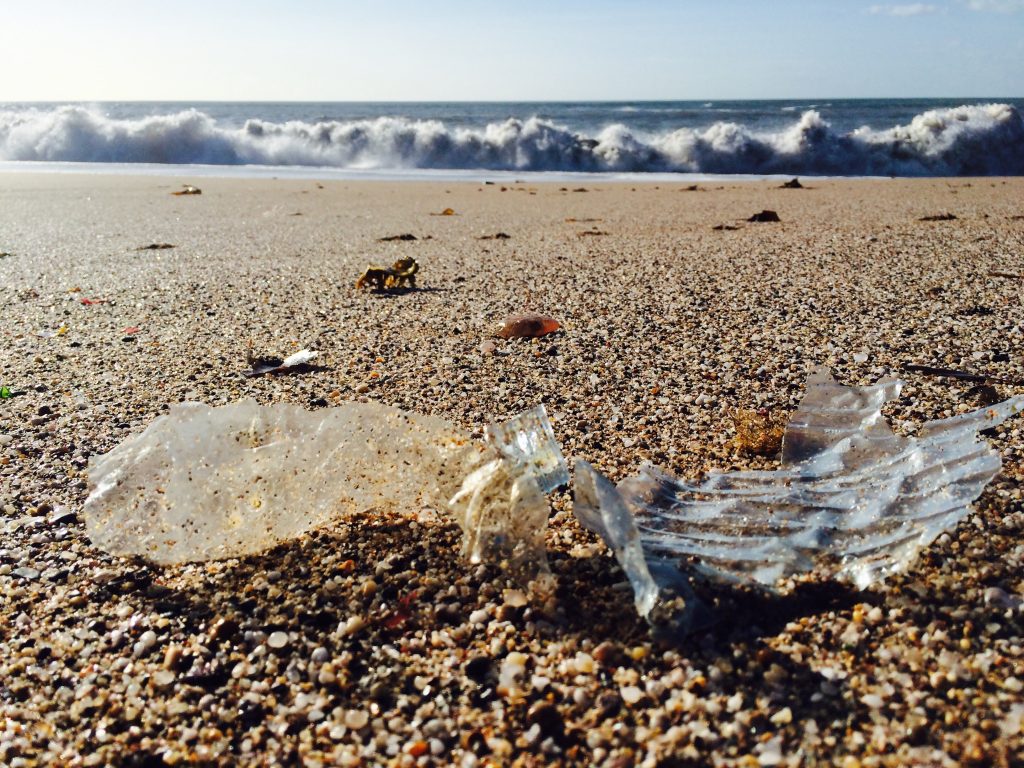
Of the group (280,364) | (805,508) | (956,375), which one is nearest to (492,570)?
(805,508)

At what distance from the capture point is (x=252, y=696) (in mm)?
1180

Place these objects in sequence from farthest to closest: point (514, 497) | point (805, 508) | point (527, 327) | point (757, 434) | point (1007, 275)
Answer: point (1007, 275) < point (527, 327) < point (757, 434) < point (805, 508) < point (514, 497)

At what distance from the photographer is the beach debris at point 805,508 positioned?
1.32 meters

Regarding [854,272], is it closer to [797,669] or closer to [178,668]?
[797,669]

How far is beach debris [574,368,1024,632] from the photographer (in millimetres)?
1315

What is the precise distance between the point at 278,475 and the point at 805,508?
0.97m

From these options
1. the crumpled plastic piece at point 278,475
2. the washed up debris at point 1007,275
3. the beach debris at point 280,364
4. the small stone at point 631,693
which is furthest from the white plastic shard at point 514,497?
the washed up debris at point 1007,275

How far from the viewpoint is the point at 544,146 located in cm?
1527

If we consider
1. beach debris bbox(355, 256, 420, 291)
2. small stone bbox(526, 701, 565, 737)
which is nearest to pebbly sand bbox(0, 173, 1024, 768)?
small stone bbox(526, 701, 565, 737)

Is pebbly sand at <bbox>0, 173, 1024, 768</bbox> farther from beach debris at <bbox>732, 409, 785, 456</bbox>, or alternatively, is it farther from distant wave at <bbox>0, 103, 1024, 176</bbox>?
distant wave at <bbox>0, 103, 1024, 176</bbox>

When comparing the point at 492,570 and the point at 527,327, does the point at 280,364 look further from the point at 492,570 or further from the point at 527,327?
the point at 492,570

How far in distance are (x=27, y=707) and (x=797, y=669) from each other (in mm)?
1057

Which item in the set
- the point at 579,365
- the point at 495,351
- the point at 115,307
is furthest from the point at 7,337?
the point at 579,365

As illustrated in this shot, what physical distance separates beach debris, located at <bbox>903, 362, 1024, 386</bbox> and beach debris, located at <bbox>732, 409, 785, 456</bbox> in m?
0.65
